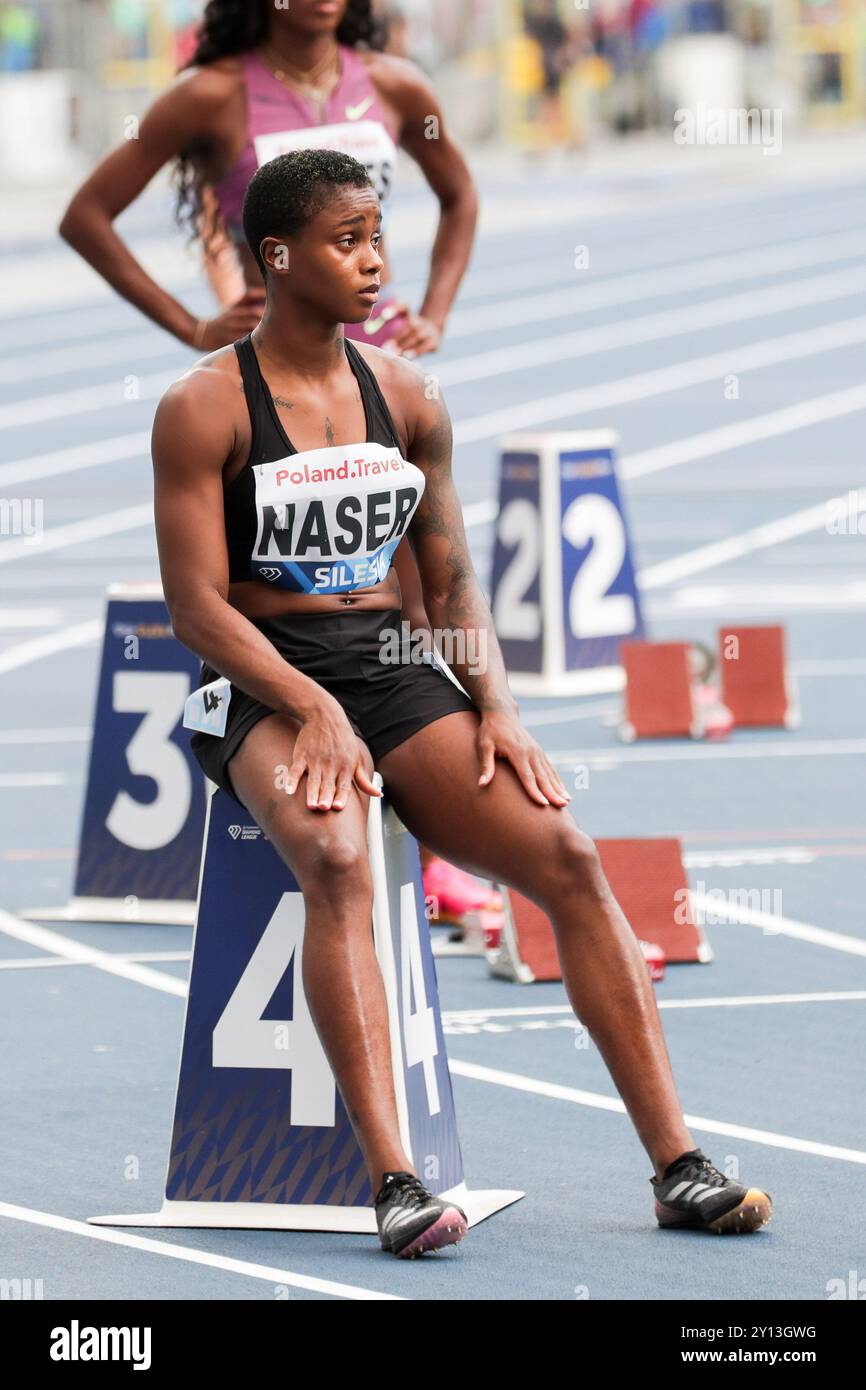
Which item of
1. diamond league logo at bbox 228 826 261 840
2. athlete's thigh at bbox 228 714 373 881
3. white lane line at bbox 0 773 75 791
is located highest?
athlete's thigh at bbox 228 714 373 881

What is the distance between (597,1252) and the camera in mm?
5055

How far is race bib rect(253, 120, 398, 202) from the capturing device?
703cm

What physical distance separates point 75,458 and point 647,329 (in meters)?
8.08

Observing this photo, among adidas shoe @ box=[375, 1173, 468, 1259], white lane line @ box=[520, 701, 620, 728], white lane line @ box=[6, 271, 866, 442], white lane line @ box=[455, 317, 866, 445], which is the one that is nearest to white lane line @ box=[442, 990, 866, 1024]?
adidas shoe @ box=[375, 1173, 468, 1259]

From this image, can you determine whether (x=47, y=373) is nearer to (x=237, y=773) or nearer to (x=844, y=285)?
(x=844, y=285)

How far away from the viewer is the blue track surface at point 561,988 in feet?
16.6

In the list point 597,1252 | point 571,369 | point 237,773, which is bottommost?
point 597,1252

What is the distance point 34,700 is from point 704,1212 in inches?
256

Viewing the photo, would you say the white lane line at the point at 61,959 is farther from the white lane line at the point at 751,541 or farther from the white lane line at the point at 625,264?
the white lane line at the point at 625,264

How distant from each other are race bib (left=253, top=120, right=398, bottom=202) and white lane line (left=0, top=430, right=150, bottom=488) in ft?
32.7

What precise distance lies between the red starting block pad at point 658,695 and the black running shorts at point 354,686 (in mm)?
4683

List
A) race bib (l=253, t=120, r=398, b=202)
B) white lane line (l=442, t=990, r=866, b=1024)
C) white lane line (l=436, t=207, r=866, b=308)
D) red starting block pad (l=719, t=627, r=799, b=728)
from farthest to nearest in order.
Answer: white lane line (l=436, t=207, r=866, b=308)
red starting block pad (l=719, t=627, r=799, b=728)
race bib (l=253, t=120, r=398, b=202)
white lane line (l=442, t=990, r=866, b=1024)

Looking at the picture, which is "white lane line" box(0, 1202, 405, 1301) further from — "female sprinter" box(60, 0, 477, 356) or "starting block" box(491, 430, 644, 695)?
"starting block" box(491, 430, 644, 695)
